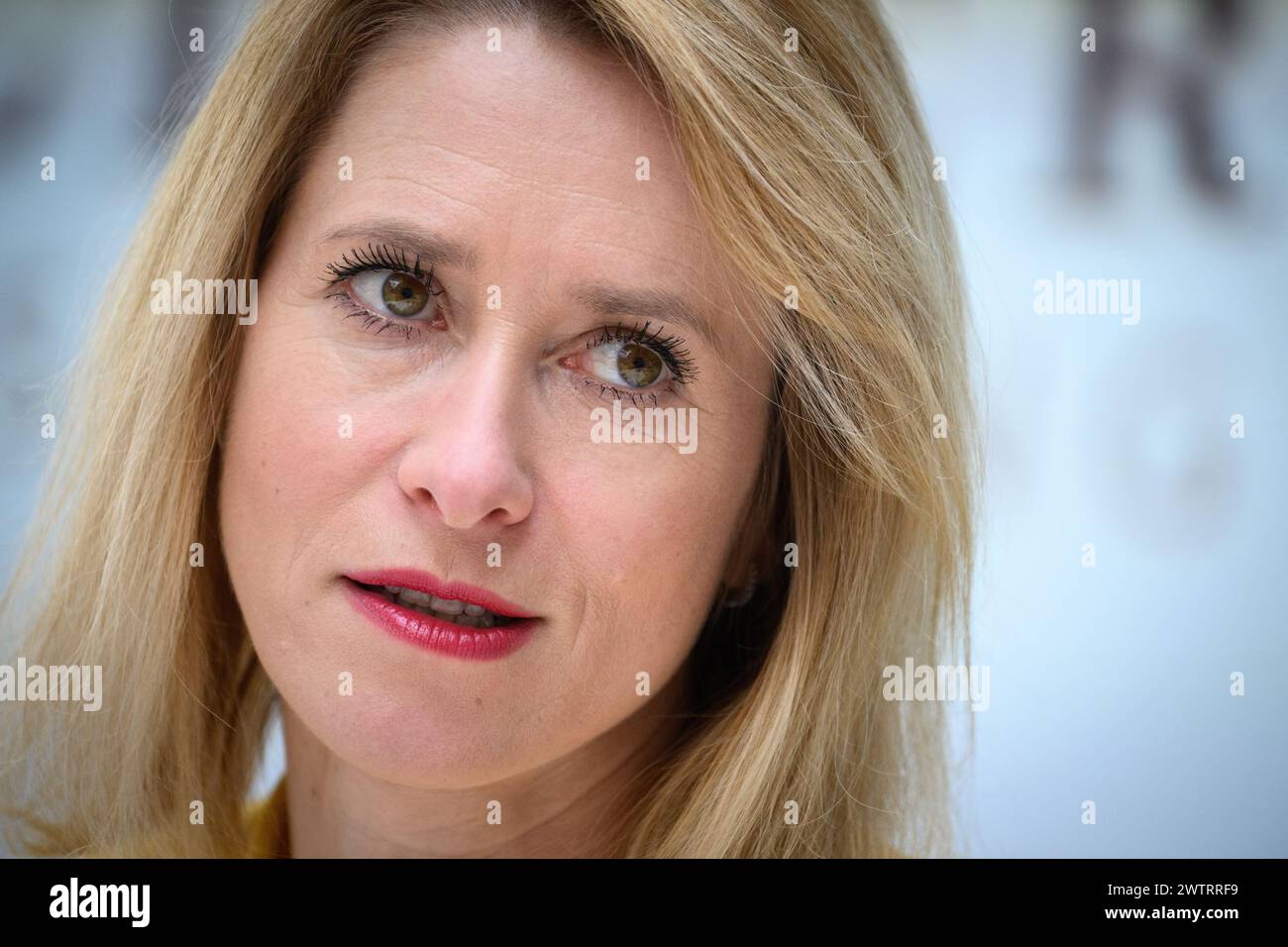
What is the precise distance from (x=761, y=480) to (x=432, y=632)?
1.88 ft

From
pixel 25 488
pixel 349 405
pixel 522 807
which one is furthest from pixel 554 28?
pixel 25 488

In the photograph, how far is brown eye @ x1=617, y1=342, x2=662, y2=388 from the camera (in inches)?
62.7

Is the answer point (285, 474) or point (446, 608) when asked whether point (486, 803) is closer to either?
point (446, 608)

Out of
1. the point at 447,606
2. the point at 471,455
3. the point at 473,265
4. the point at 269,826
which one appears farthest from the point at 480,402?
the point at 269,826

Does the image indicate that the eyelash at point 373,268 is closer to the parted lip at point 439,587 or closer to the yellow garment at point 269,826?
the parted lip at point 439,587

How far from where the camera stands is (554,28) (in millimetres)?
1572

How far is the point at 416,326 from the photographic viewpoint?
1.56 metres

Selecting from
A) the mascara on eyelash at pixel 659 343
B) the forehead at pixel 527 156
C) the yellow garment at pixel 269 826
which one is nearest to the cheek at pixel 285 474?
the forehead at pixel 527 156

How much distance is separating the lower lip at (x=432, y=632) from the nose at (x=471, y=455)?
16 cm

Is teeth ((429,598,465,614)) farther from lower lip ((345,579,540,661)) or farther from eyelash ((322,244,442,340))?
eyelash ((322,244,442,340))

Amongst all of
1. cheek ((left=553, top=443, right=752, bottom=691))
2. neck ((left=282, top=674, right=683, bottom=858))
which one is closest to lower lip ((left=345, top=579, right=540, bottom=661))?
cheek ((left=553, top=443, right=752, bottom=691))

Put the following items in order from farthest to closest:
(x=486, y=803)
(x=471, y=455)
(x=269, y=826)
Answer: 1. (x=269, y=826)
2. (x=486, y=803)
3. (x=471, y=455)
